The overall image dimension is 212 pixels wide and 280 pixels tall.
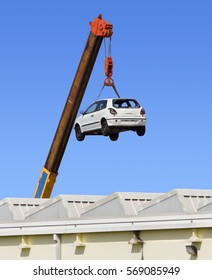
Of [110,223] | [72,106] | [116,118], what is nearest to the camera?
[110,223]

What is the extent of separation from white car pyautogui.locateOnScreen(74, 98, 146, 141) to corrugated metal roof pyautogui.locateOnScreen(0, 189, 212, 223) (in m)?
7.21

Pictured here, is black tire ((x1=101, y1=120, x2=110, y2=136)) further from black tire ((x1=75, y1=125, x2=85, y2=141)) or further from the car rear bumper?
black tire ((x1=75, y1=125, x2=85, y2=141))

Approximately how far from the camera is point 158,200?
83.4 ft

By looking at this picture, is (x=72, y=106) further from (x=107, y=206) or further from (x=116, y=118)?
(x=107, y=206)

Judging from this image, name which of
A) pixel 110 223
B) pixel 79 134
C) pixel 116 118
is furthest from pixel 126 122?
pixel 110 223

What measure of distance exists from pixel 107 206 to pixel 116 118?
447 inches

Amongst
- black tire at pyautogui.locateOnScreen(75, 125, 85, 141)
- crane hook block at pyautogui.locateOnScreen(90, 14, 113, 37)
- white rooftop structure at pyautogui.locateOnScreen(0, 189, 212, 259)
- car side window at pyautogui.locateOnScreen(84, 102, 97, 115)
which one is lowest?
white rooftop structure at pyautogui.locateOnScreen(0, 189, 212, 259)

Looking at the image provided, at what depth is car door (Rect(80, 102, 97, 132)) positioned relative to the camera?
3947cm

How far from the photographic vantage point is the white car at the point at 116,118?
3800 cm

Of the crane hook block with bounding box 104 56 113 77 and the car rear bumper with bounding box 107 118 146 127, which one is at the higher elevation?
the crane hook block with bounding box 104 56 113 77

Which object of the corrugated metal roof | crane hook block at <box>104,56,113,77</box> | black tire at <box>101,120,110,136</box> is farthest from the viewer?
crane hook block at <box>104,56,113,77</box>

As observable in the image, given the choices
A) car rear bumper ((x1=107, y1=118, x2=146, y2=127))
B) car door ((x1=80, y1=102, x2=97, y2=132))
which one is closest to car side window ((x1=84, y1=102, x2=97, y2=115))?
car door ((x1=80, y1=102, x2=97, y2=132))

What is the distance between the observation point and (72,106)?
40656mm
